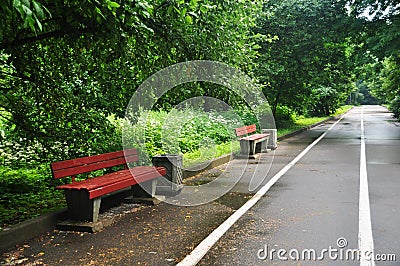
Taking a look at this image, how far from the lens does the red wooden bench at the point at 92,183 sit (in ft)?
17.9

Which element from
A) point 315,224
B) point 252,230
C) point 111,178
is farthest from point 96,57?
point 315,224

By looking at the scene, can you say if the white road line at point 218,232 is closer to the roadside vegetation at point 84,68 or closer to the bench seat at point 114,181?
the bench seat at point 114,181

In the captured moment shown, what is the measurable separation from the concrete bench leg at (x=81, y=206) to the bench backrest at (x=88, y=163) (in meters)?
0.34

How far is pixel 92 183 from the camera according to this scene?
572 centimetres

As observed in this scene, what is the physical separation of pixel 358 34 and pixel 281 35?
12.3ft

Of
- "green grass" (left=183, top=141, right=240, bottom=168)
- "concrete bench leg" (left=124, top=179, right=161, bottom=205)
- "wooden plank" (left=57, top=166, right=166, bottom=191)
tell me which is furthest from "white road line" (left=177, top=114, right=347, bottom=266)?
"green grass" (left=183, top=141, right=240, bottom=168)

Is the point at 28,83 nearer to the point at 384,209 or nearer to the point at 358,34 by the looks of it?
the point at 384,209

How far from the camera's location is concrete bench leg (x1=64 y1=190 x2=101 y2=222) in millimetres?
5445

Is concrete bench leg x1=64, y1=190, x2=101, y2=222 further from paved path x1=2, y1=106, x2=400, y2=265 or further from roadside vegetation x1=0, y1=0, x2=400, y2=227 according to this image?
roadside vegetation x1=0, y1=0, x2=400, y2=227

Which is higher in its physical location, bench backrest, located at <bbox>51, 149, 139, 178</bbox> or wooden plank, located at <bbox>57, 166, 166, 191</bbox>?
bench backrest, located at <bbox>51, 149, 139, 178</bbox>

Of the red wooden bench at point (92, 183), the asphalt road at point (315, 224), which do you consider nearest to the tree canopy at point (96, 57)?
the red wooden bench at point (92, 183)

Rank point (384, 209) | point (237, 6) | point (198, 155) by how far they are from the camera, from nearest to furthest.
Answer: point (384, 209) < point (237, 6) < point (198, 155)

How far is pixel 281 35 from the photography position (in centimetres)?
2105

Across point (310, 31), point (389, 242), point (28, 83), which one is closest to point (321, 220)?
point (389, 242)
